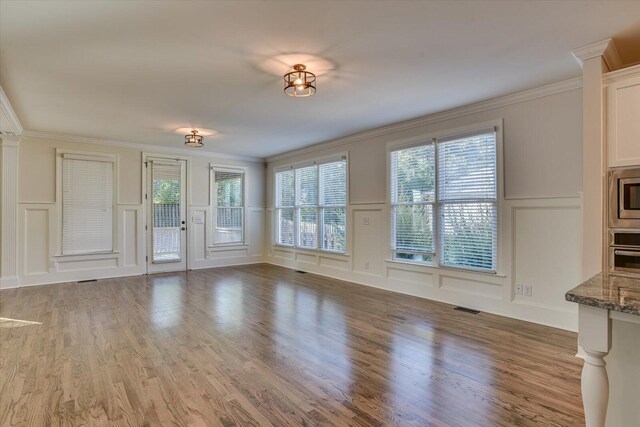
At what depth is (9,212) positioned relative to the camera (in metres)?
5.36

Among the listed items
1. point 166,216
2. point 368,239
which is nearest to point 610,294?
point 368,239

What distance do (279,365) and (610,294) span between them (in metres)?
2.16

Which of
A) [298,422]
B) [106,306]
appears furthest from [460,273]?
[106,306]

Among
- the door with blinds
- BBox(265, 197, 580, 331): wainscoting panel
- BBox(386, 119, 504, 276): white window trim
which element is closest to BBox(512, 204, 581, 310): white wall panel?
BBox(265, 197, 580, 331): wainscoting panel

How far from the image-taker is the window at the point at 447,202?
4047 mm

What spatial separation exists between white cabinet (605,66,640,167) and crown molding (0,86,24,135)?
5.73 meters

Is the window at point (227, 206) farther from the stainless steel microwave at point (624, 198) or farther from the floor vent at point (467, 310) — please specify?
the stainless steel microwave at point (624, 198)

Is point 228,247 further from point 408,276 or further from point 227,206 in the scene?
point 408,276

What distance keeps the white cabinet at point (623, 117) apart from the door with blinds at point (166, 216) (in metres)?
6.82

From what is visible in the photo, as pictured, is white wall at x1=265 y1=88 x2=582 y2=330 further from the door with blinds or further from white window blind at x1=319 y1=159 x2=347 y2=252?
the door with blinds

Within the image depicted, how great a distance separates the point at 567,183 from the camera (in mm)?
3443

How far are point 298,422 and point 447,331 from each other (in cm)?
204

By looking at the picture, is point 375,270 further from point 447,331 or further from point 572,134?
point 572,134

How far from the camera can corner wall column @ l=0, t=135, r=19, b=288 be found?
17.4 ft
